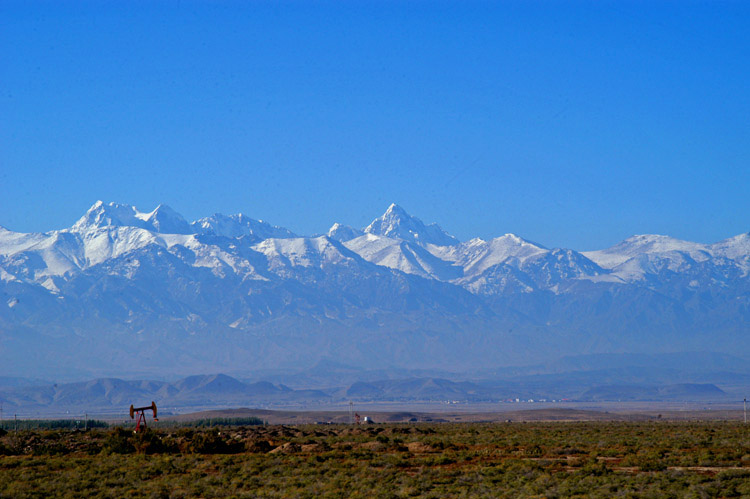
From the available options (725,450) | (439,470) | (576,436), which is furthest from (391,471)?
(576,436)

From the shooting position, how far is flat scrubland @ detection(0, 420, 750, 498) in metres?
32.2

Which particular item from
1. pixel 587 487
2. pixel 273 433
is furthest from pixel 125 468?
pixel 273 433

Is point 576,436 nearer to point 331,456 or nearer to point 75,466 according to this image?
point 331,456

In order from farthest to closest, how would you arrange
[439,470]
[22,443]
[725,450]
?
1. [22,443]
2. [725,450]
3. [439,470]

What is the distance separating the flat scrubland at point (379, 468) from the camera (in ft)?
105

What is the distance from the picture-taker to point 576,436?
185 feet

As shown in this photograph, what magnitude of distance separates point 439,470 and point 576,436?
22.3 m

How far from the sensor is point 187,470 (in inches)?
1521

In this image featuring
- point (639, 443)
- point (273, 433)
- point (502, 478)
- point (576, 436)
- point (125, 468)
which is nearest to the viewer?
point (502, 478)

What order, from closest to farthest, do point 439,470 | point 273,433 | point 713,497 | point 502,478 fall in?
point 713,497
point 502,478
point 439,470
point 273,433

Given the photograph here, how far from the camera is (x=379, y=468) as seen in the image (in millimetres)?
37562

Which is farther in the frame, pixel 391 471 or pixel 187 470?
pixel 187 470

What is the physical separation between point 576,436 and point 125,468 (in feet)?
91.5

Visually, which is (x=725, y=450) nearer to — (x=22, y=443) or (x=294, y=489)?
(x=294, y=489)
